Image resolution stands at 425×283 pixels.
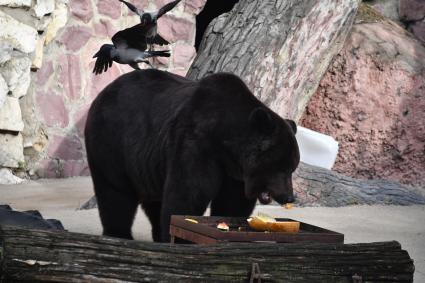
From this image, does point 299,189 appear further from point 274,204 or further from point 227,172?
point 227,172

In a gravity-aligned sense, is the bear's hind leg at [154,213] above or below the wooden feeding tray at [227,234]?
below

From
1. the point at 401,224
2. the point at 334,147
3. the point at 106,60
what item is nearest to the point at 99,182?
the point at 106,60

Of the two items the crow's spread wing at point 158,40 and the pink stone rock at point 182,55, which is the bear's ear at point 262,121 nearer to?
the crow's spread wing at point 158,40

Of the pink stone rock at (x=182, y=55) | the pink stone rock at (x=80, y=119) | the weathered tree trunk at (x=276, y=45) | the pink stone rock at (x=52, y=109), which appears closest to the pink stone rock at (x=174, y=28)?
the pink stone rock at (x=182, y=55)

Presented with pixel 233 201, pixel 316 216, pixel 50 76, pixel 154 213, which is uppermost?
pixel 233 201

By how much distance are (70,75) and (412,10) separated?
382 centimetres

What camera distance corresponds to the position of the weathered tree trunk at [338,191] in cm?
678

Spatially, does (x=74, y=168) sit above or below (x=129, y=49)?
below

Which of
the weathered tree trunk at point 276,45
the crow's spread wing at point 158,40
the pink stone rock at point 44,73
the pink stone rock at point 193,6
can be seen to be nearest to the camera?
the crow's spread wing at point 158,40

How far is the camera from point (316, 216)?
627cm

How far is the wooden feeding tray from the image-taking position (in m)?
3.45

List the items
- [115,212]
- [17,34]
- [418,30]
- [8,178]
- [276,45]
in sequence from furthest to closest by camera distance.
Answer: [418,30] → [17,34] → [8,178] → [276,45] → [115,212]

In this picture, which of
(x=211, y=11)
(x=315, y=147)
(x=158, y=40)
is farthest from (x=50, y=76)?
(x=211, y=11)

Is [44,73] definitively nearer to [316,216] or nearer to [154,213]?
[316,216]
